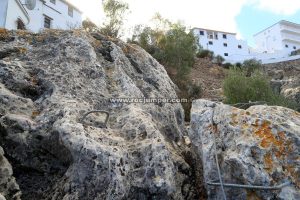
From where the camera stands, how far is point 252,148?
14.0 ft

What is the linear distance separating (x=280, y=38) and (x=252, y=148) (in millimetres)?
72648

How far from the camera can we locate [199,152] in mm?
4898

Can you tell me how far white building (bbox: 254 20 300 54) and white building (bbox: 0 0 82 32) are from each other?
47.5 metres

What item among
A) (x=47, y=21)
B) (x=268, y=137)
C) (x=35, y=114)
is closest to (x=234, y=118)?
(x=268, y=137)

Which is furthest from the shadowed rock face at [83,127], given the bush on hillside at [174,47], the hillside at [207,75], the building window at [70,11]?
the building window at [70,11]

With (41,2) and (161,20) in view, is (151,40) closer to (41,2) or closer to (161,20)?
(161,20)

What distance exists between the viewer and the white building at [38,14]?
18.7 metres

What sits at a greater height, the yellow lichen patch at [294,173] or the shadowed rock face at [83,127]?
the shadowed rock face at [83,127]

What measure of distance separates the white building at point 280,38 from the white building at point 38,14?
47549mm

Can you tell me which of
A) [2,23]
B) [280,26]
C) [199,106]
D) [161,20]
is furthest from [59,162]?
[280,26]

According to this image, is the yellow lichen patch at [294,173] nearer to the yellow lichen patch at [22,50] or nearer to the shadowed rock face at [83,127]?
the shadowed rock face at [83,127]

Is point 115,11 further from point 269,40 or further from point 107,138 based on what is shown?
point 269,40

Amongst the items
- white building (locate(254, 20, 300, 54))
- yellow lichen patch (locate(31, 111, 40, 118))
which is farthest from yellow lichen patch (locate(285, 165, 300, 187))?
white building (locate(254, 20, 300, 54))

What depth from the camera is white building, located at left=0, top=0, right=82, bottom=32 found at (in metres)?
18.7
